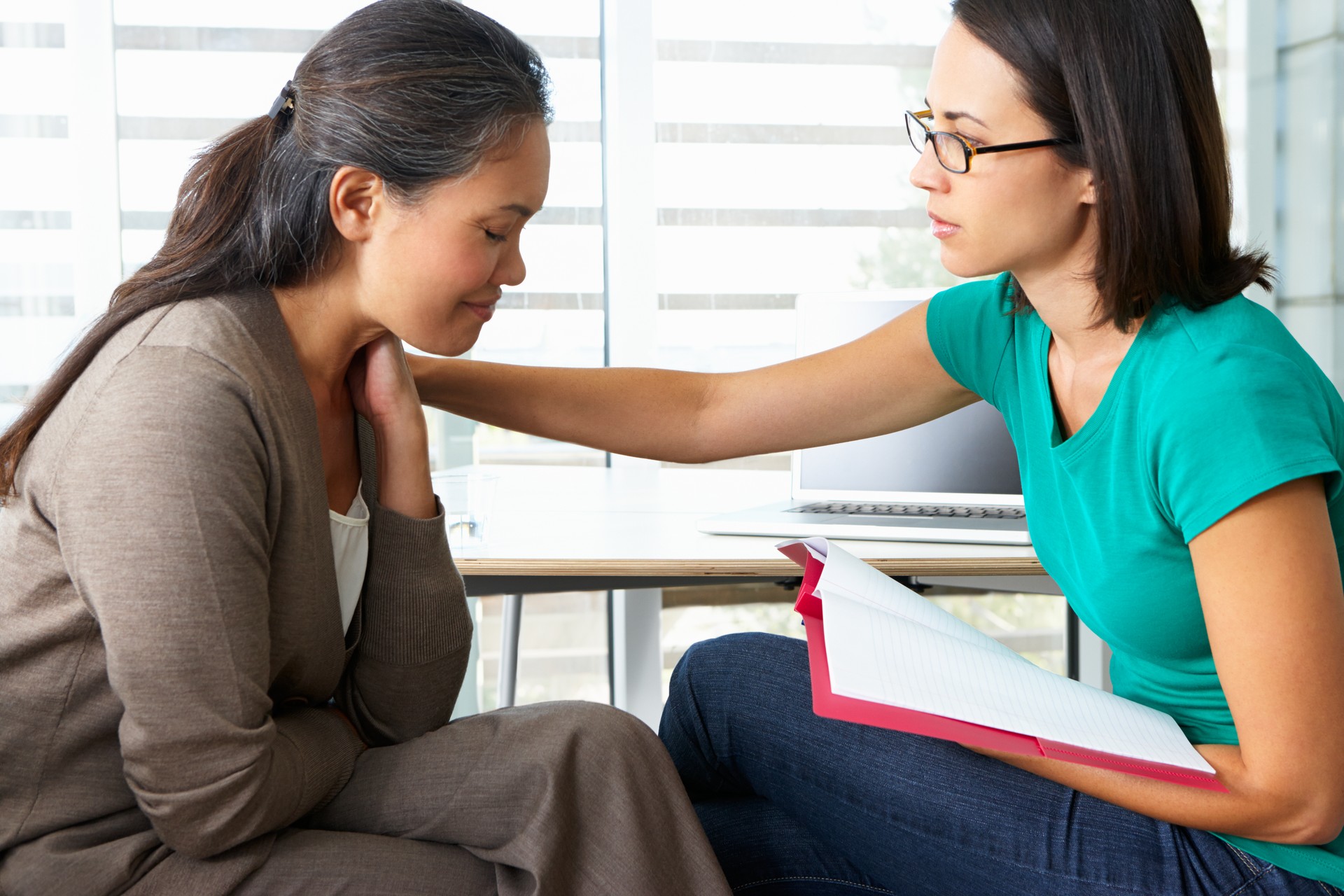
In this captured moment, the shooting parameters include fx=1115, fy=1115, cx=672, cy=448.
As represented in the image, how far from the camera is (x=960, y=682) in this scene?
78 cm

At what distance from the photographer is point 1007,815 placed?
2.92 ft

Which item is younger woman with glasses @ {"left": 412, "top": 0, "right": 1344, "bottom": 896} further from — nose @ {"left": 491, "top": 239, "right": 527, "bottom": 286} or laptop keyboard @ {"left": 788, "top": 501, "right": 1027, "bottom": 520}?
laptop keyboard @ {"left": 788, "top": 501, "right": 1027, "bottom": 520}

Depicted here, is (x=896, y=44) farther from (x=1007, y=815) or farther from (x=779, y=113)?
(x=1007, y=815)

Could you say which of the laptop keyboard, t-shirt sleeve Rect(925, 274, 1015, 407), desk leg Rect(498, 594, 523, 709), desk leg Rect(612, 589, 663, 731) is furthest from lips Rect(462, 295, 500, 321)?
desk leg Rect(498, 594, 523, 709)

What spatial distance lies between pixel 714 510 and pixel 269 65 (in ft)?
5.76

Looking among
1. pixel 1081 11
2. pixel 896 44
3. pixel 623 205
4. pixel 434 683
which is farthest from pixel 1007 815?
pixel 896 44

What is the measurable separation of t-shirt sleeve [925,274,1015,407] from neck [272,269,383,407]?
0.59m

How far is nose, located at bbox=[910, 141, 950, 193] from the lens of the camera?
96 cm

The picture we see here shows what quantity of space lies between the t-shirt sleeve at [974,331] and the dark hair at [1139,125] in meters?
0.22

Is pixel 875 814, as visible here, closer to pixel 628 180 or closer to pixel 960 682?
pixel 960 682

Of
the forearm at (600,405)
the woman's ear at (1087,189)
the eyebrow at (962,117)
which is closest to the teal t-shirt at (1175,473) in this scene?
the woman's ear at (1087,189)

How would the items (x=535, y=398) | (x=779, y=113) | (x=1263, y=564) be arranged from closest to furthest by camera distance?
(x=1263, y=564)
(x=535, y=398)
(x=779, y=113)

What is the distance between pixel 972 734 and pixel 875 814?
0.90 feet

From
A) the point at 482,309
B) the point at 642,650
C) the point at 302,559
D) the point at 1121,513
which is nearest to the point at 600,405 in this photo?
the point at 482,309
